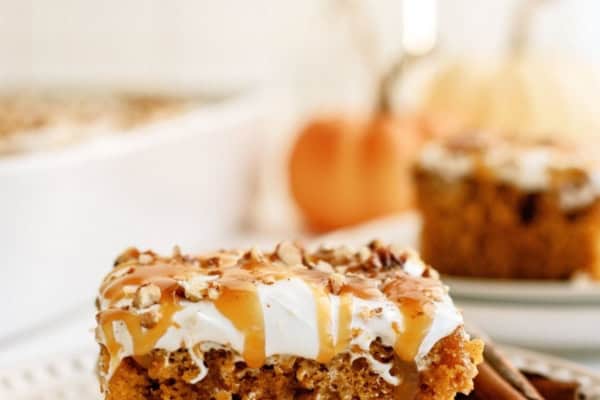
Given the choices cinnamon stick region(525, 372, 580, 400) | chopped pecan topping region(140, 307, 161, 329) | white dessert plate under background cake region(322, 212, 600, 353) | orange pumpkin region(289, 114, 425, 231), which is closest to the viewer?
chopped pecan topping region(140, 307, 161, 329)

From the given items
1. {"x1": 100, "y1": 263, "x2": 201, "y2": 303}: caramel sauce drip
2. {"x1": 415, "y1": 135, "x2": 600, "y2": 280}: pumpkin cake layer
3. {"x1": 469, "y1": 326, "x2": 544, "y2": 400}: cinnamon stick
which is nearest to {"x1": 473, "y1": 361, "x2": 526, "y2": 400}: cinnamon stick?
{"x1": 469, "y1": 326, "x2": 544, "y2": 400}: cinnamon stick

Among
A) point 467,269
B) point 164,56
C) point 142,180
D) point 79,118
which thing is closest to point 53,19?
point 164,56

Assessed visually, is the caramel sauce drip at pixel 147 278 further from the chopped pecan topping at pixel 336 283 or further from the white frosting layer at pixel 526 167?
the white frosting layer at pixel 526 167

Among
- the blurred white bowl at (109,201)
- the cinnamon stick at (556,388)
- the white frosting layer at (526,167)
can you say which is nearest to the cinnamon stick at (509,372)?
the cinnamon stick at (556,388)

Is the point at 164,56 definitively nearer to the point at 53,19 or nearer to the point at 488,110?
the point at 53,19

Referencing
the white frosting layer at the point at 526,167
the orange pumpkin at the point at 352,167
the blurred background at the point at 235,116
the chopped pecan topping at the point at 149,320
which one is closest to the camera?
the chopped pecan topping at the point at 149,320

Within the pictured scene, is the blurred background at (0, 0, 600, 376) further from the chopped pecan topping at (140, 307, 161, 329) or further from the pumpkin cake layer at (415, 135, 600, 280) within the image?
the chopped pecan topping at (140, 307, 161, 329)

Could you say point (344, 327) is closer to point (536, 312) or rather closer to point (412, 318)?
point (412, 318)
